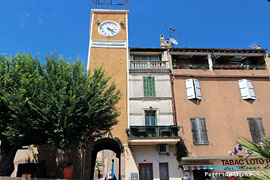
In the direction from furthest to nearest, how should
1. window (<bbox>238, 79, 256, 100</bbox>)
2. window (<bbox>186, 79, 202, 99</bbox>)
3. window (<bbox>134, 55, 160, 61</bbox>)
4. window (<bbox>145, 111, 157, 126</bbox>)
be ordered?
1. window (<bbox>134, 55, 160, 61</bbox>)
2. window (<bbox>238, 79, 256, 100</bbox>)
3. window (<bbox>186, 79, 202, 99</bbox>)
4. window (<bbox>145, 111, 157, 126</bbox>)

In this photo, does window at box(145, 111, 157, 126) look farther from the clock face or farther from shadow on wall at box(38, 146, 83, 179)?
the clock face

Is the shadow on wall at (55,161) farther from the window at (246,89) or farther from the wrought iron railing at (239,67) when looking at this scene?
the wrought iron railing at (239,67)

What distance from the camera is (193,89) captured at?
17.6m

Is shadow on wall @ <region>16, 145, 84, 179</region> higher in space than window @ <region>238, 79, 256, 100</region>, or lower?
lower

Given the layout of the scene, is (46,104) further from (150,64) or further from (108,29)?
(108,29)

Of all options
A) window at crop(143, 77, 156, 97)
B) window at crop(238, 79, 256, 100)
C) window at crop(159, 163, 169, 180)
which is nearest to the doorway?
window at crop(159, 163, 169, 180)

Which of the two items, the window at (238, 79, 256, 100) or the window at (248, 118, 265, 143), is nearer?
the window at (248, 118, 265, 143)

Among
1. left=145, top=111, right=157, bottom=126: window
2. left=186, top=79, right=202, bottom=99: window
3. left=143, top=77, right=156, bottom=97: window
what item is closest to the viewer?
left=145, top=111, right=157, bottom=126: window

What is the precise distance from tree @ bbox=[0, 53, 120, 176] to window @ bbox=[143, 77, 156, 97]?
215 inches

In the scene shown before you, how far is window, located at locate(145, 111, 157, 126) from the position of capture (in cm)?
1680

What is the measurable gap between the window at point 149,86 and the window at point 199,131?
3786 millimetres

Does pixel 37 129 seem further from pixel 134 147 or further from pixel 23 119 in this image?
pixel 134 147

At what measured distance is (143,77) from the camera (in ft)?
59.8

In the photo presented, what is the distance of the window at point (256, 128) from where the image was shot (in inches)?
653
